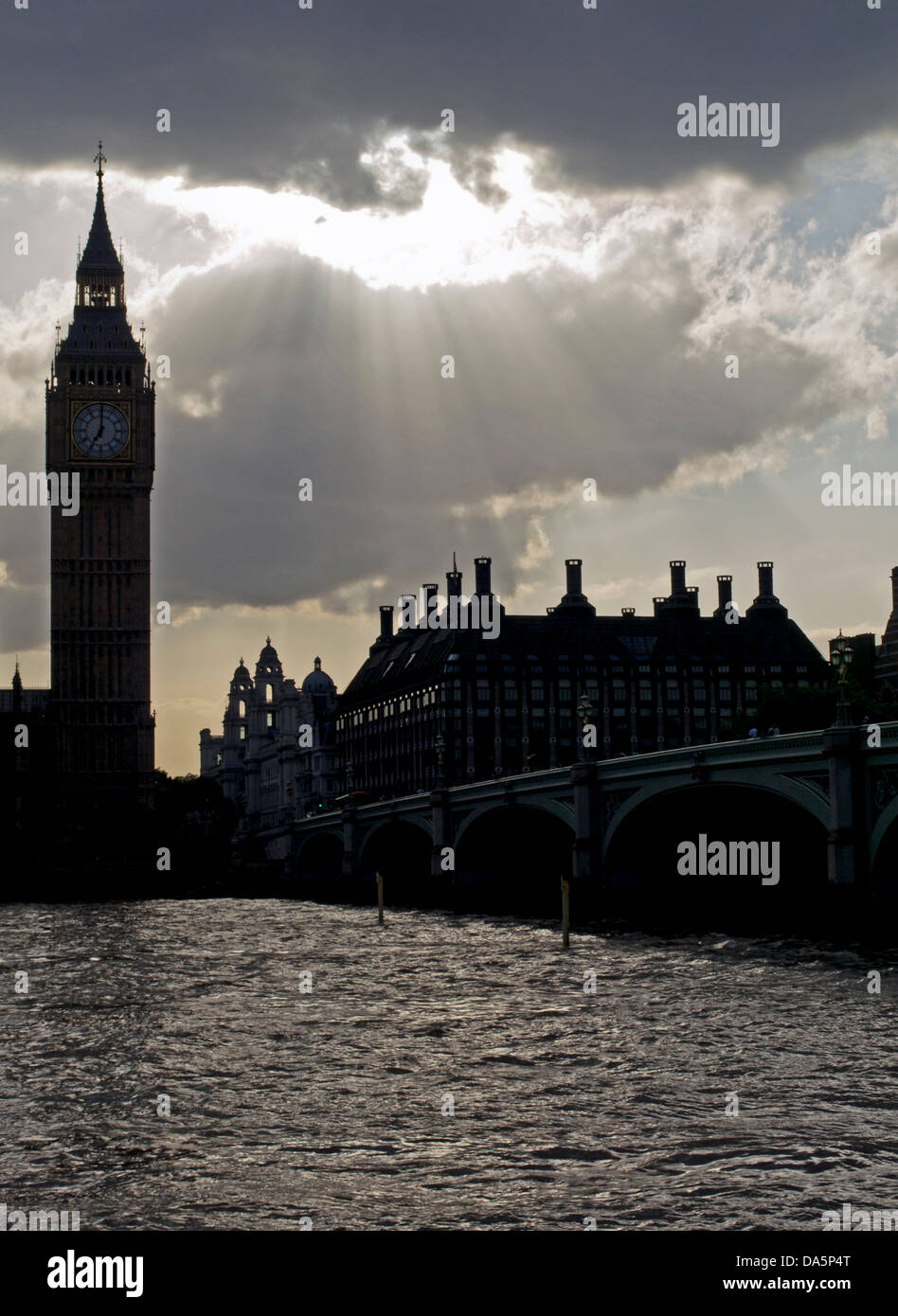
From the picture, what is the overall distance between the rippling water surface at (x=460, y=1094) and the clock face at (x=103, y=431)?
120108mm

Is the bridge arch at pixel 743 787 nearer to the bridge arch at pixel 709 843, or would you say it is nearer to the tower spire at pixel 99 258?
the bridge arch at pixel 709 843

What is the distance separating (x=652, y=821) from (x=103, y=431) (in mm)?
104047

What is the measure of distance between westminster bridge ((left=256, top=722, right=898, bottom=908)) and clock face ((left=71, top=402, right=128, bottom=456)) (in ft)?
174

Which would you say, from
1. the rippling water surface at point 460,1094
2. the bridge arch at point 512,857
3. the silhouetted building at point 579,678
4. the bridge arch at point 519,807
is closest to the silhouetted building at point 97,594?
the silhouetted building at point 579,678

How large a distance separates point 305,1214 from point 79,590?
146321 mm

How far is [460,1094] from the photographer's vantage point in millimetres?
25844

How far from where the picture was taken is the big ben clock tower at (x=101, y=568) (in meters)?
156

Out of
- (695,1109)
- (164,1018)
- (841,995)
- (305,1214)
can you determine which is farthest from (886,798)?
(305,1214)

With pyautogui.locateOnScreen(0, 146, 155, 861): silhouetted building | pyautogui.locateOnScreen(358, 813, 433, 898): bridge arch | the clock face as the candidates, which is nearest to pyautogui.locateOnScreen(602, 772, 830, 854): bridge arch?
pyautogui.locateOnScreen(358, 813, 433, 898): bridge arch

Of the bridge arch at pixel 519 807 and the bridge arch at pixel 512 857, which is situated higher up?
the bridge arch at pixel 519 807

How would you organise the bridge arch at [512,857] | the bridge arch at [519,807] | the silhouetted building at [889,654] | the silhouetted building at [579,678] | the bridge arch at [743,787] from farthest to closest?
the silhouetted building at [579,678] < the silhouetted building at [889,654] < the bridge arch at [512,857] < the bridge arch at [519,807] < the bridge arch at [743,787]

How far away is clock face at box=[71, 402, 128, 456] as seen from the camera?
163 metres

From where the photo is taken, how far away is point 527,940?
5912cm
